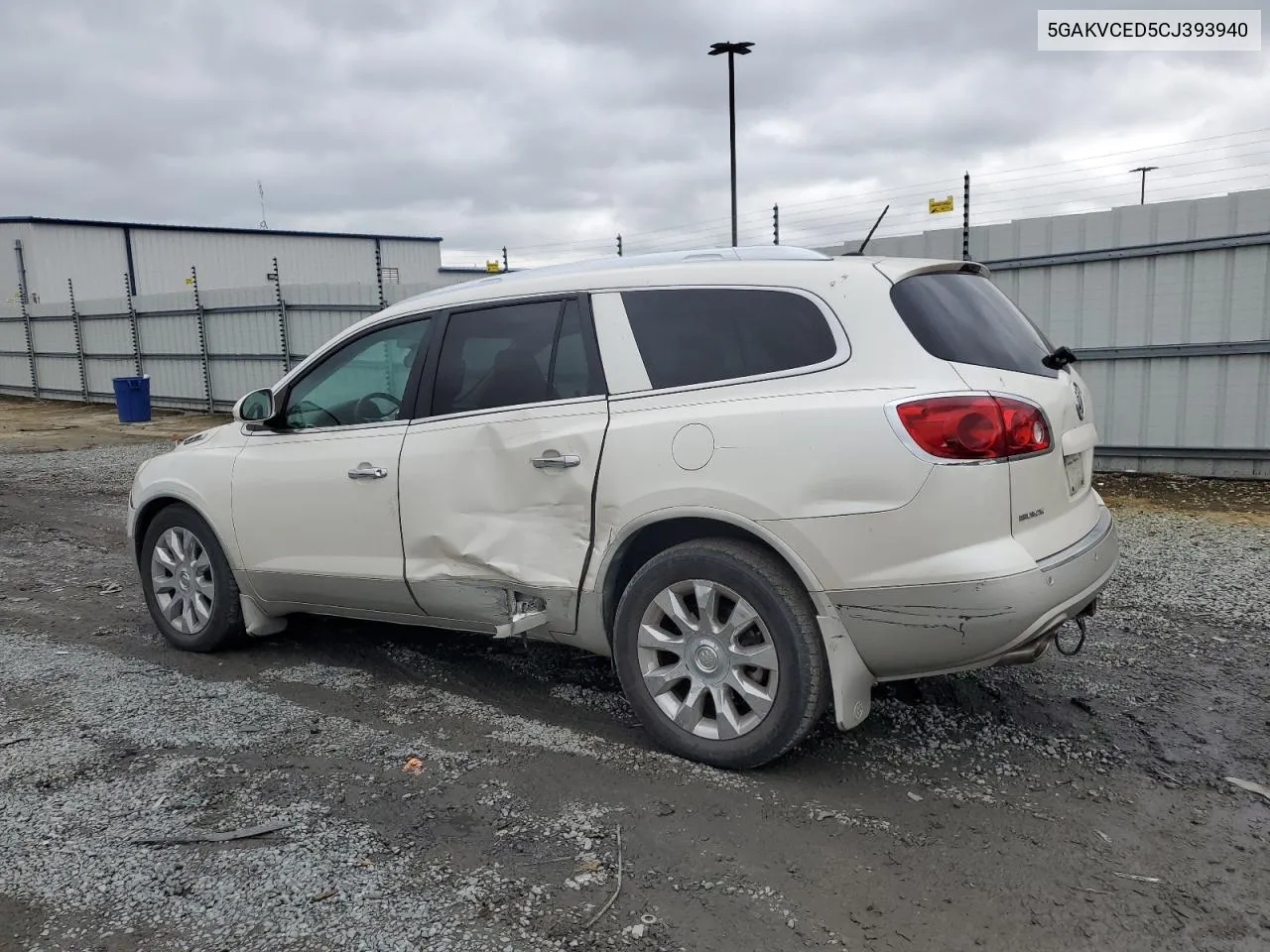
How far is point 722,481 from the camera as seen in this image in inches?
127

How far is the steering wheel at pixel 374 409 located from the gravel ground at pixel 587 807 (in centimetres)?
119

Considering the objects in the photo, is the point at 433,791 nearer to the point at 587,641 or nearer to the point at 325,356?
the point at 587,641

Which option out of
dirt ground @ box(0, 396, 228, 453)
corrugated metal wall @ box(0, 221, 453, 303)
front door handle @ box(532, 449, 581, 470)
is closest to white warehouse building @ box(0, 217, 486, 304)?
corrugated metal wall @ box(0, 221, 453, 303)

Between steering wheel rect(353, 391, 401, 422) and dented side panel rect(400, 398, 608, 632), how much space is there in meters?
0.21

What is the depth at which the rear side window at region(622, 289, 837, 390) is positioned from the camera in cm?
330

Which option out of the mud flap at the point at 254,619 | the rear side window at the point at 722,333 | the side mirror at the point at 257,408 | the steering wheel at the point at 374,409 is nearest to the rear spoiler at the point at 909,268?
the rear side window at the point at 722,333

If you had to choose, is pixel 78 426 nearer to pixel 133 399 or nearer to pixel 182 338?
pixel 133 399

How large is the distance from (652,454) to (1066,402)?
144 cm

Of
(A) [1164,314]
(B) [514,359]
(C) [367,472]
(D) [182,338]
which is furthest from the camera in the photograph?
(D) [182,338]

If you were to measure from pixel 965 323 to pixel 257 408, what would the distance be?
10.4 ft

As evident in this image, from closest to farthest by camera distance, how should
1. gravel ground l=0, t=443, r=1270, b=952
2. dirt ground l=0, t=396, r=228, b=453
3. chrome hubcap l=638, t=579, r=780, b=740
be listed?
1. gravel ground l=0, t=443, r=1270, b=952
2. chrome hubcap l=638, t=579, r=780, b=740
3. dirt ground l=0, t=396, r=228, b=453

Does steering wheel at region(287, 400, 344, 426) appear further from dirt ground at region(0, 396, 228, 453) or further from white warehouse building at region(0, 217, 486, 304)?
white warehouse building at region(0, 217, 486, 304)

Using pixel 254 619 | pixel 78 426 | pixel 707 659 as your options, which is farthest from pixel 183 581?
pixel 78 426

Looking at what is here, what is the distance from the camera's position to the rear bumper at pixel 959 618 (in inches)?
117
